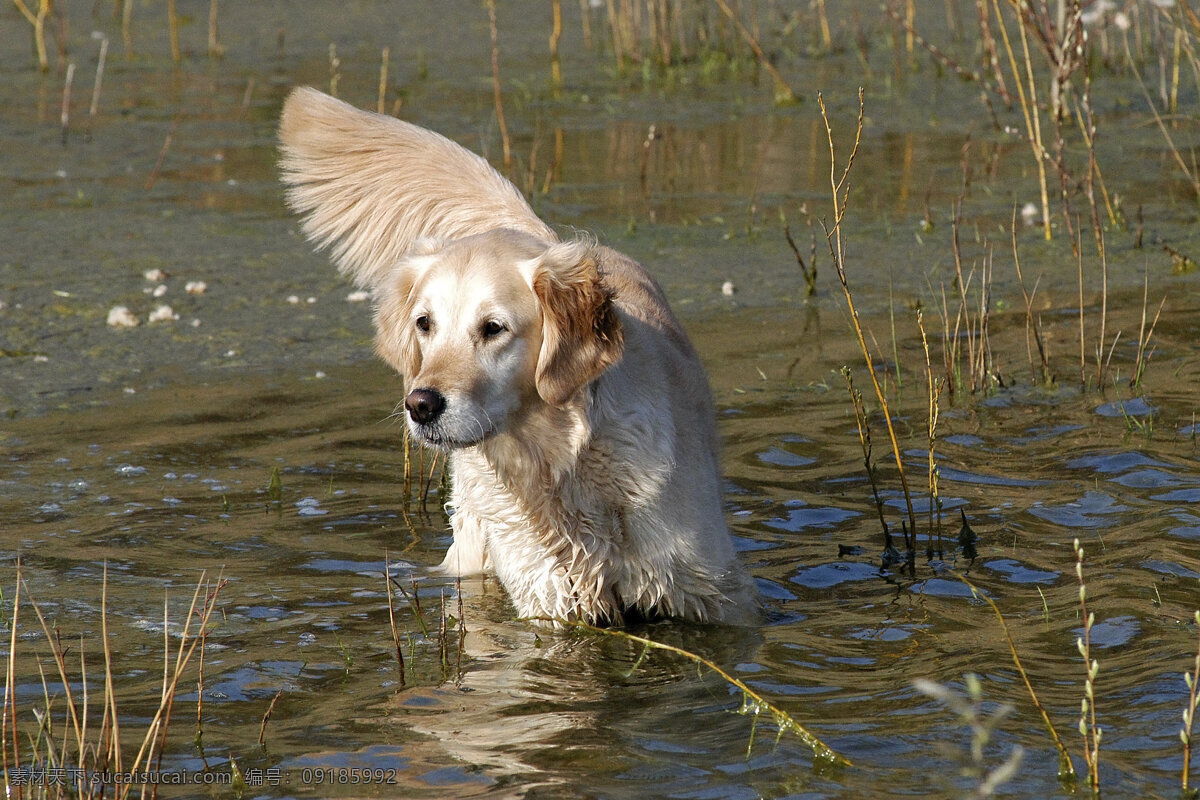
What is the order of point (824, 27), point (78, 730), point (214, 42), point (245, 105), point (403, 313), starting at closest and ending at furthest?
1. point (78, 730)
2. point (403, 313)
3. point (245, 105)
4. point (824, 27)
5. point (214, 42)

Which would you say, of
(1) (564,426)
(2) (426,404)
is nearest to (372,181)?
(1) (564,426)

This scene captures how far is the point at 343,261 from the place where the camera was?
5637 millimetres

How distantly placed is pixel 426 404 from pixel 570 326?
1.59ft

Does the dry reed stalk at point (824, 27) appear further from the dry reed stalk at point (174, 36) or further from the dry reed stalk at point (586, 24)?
the dry reed stalk at point (174, 36)

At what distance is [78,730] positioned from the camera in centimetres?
311

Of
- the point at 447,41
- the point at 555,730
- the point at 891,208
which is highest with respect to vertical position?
the point at 447,41

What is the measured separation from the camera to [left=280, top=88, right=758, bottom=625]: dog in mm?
3951

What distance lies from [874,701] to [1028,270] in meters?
5.06

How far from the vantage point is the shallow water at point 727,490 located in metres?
3.56

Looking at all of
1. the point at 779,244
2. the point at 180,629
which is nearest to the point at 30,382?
the point at 180,629

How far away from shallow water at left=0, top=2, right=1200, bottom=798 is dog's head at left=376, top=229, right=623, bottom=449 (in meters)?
0.80

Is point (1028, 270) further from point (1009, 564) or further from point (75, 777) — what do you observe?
point (75, 777)

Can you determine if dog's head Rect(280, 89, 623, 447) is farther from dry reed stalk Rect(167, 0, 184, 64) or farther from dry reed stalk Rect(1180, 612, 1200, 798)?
dry reed stalk Rect(167, 0, 184, 64)

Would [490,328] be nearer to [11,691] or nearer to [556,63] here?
[11,691]
